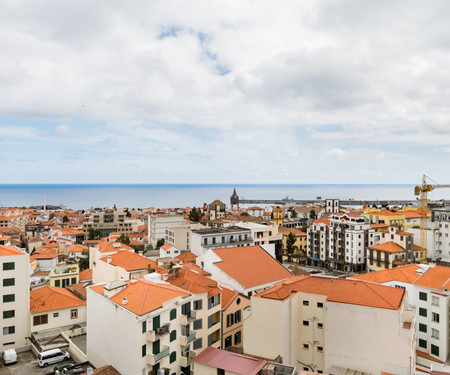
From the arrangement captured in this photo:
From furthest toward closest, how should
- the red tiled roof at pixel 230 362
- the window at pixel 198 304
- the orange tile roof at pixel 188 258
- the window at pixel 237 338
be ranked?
the orange tile roof at pixel 188 258, the window at pixel 237 338, the window at pixel 198 304, the red tiled roof at pixel 230 362

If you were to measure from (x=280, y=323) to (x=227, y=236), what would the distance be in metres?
24.9

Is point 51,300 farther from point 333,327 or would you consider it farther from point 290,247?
point 290,247

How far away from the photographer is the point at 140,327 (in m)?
19.6

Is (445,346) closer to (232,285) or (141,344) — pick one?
(232,285)

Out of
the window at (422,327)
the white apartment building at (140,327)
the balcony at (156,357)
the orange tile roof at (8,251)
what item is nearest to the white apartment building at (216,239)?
the orange tile roof at (8,251)

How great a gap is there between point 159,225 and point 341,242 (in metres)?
40.2

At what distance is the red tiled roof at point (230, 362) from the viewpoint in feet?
68.0

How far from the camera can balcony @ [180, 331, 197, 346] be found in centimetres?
2256

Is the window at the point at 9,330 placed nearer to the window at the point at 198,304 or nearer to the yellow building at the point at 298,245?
the window at the point at 198,304

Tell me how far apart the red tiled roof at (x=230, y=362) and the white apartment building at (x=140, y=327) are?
103 cm

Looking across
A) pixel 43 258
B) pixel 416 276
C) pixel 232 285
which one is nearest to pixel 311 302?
pixel 232 285

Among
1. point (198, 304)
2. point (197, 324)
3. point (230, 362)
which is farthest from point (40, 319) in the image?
point (230, 362)

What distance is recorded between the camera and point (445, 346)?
31000mm

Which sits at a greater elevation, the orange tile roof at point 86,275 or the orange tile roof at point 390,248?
the orange tile roof at point 390,248
